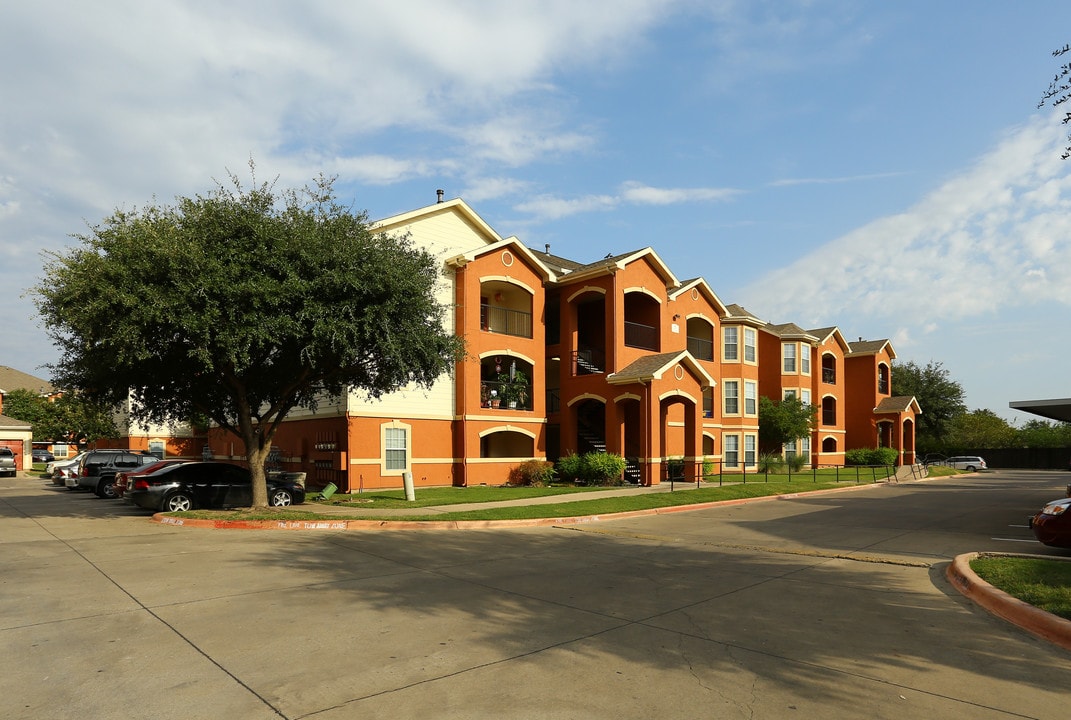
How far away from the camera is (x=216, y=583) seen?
33.1 ft

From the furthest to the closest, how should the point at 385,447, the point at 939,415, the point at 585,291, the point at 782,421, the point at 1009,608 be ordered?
the point at 939,415
the point at 782,421
the point at 585,291
the point at 385,447
the point at 1009,608

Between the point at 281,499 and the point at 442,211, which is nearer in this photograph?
the point at 281,499

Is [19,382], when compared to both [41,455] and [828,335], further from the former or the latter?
[828,335]

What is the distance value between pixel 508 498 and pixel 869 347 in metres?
41.6

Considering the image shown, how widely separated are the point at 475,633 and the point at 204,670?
2.55 meters

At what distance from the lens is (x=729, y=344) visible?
4203cm

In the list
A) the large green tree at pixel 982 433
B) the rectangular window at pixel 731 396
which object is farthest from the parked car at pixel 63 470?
the large green tree at pixel 982 433

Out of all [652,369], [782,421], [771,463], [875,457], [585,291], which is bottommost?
[875,457]

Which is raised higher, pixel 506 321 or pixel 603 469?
pixel 506 321

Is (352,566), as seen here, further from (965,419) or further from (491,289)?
(965,419)

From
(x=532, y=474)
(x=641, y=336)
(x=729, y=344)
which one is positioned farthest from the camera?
(x=729, y=344)

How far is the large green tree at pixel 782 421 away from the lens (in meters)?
44.0

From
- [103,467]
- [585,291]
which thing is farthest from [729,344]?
[103,467]

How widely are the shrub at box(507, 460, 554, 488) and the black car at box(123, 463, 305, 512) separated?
35.8 ft
